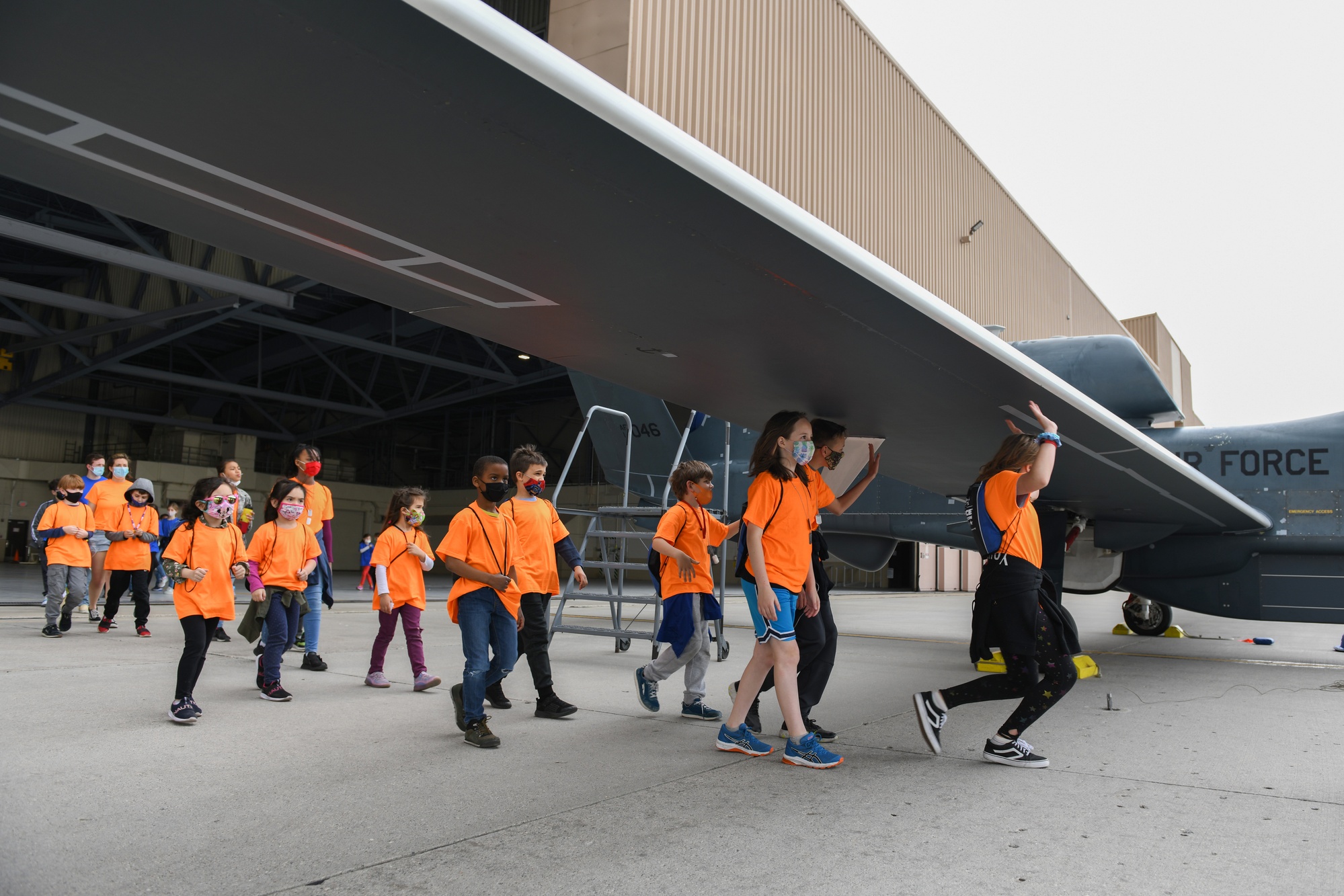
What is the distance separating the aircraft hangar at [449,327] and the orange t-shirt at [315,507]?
2.63m

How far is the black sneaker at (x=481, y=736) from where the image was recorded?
4.21m

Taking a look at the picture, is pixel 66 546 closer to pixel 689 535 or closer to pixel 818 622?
pixel 689 535

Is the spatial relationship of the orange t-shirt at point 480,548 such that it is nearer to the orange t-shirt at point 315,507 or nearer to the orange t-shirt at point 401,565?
the orange t-shirt at point 401,565

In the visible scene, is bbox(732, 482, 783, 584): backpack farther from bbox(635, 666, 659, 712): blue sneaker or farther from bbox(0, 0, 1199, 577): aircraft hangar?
bbox(0, 0, 1199, 577): aircraft hangar

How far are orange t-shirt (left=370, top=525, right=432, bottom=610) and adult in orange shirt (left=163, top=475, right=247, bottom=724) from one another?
1.22 m

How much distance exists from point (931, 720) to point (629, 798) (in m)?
1.69

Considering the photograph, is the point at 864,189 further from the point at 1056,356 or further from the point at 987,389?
the point at 987,389

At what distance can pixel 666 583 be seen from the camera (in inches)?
204

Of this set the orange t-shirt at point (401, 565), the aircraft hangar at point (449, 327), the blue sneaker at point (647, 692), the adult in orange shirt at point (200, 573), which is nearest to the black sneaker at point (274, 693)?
the adult in orange shirt at point (200, 573)

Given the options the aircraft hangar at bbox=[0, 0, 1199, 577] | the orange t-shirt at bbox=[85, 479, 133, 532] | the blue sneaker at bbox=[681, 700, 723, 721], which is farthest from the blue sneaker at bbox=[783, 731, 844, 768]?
the orange t-shirt at bbox=[85, 479, 133, 532]

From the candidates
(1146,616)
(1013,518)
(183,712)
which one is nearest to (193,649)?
(183,712)

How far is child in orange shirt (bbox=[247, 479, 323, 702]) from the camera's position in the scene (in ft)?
18.3

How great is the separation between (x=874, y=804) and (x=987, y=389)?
2191mm

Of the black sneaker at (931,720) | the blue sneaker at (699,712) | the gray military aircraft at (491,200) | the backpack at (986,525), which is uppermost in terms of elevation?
the gray military aircraft at (491,200)
